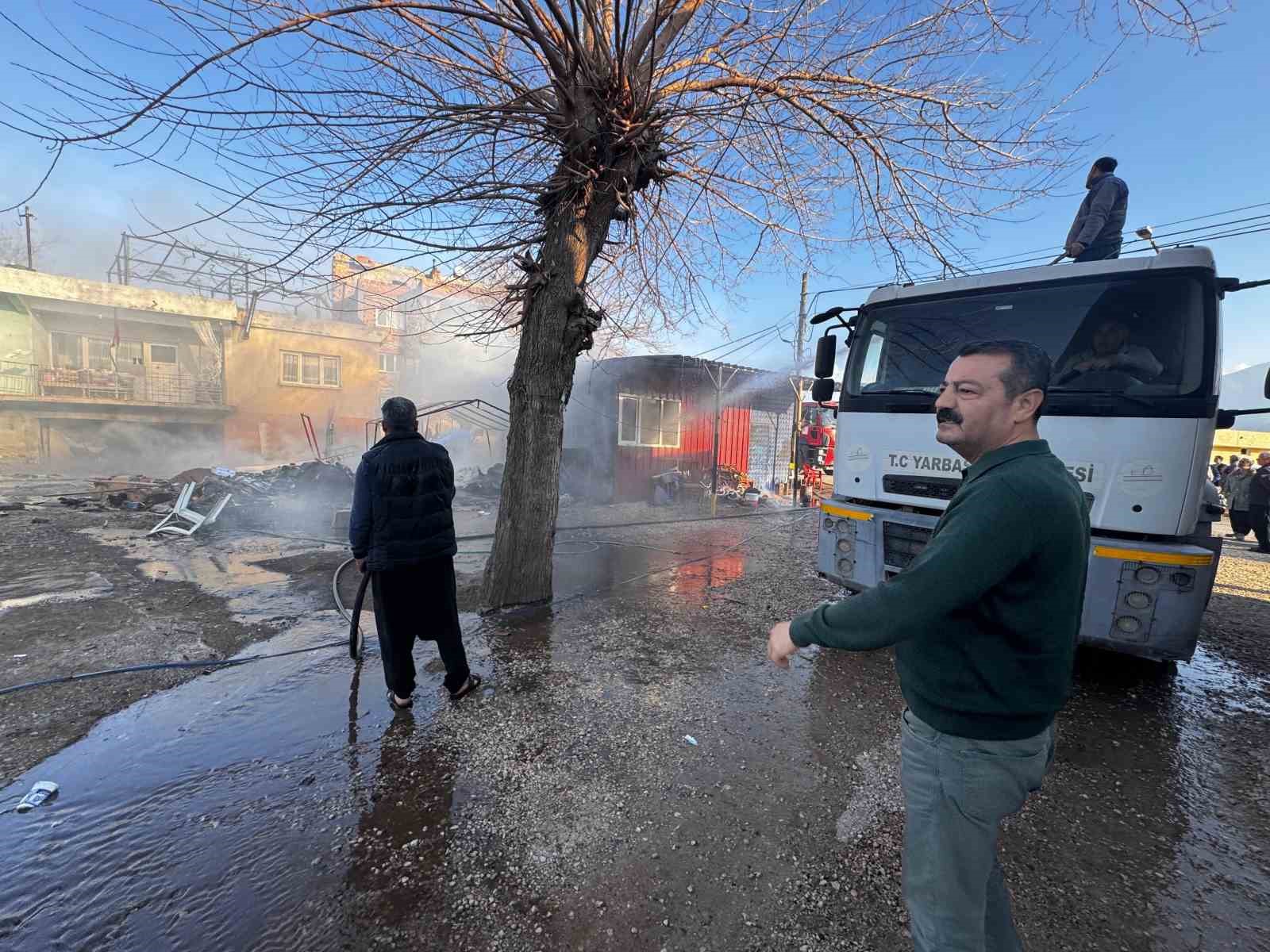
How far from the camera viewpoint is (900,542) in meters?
4.50

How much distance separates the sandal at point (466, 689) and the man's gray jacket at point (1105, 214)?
6044 millimetres

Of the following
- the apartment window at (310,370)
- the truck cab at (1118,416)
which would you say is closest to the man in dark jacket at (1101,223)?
the truck cab at (1118,416)

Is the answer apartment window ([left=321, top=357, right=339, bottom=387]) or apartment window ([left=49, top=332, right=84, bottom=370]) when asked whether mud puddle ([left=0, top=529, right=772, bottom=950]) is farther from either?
apartment window ([left=49, top=332, right=84, bottom=370])

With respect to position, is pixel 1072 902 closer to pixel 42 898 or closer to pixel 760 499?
pixel 42 898

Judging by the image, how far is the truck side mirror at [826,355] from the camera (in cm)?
524

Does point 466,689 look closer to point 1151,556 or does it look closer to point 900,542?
point 900,542

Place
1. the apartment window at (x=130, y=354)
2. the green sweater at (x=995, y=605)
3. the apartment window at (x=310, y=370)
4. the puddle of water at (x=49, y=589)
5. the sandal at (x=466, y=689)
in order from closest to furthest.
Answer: the green sweater at (x=995, y=605) < the sandal at (x=466, y=689) < the puddle of water at (x=49, y=589) < the apartment window at (x=130, y=354) < the apartment window at (x=310, y=370)

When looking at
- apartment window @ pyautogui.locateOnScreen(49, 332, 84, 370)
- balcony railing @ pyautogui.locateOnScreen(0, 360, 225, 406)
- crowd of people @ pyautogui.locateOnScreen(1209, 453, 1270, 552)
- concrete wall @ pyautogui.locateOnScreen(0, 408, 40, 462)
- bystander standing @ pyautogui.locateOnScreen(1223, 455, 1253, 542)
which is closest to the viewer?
crowd of people @ pyautogui.locateOnScreen(1209, 453, 1270, 552)

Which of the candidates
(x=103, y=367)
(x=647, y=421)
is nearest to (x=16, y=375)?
(x=103, y=367)

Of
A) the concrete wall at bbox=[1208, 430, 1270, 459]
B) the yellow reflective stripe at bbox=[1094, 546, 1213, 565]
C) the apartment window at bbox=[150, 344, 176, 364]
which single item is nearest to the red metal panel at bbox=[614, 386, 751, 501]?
the yellow reflective stripe at bbox=[1094, 546, 1213, 565]

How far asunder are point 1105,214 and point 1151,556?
2.99 meters

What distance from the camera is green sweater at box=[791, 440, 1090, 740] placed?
52.0 inches

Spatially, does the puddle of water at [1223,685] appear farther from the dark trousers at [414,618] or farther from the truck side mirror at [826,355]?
the dark trousers at [414,618]

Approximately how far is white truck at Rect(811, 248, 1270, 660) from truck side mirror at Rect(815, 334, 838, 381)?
2.68ft
